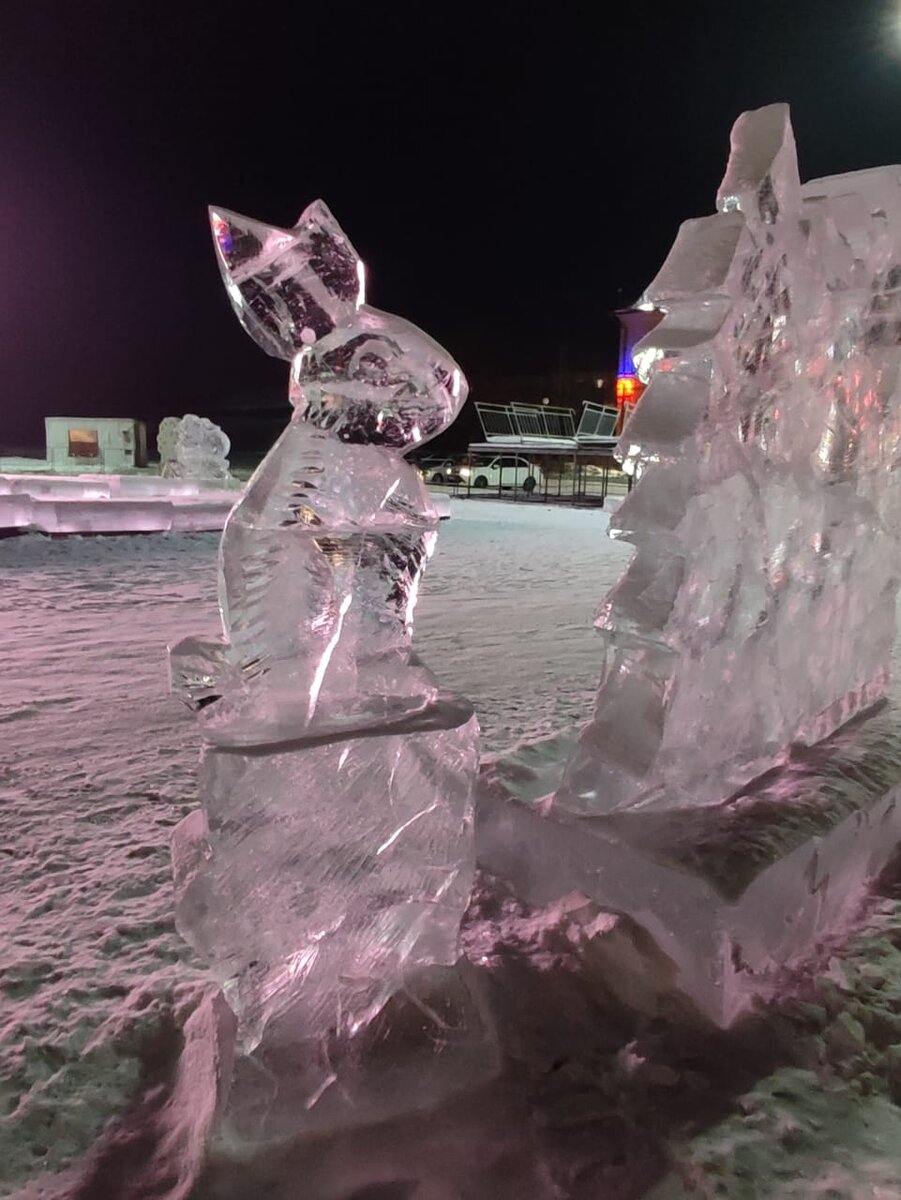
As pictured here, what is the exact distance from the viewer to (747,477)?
2.16 m

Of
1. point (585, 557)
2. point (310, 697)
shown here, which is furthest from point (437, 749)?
point (585, 557)

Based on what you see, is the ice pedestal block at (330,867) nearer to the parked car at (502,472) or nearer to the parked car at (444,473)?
the parked car at (502,472)

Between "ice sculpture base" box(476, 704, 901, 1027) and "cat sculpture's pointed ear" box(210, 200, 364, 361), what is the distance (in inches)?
57.8

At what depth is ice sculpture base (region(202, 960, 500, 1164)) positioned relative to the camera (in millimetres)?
1512

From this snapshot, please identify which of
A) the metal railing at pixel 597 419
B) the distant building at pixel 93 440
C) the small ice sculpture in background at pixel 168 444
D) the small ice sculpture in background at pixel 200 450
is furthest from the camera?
the distant building at pixel 93 440

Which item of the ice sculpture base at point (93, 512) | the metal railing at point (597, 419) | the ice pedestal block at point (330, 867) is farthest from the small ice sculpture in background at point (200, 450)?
the ice pedestal block at point (330, 867)

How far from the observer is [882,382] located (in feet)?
9.05

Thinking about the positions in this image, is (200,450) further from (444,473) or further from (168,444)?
(444,473)

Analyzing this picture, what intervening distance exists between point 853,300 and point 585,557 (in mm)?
7920

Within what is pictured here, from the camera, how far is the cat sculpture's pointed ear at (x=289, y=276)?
1498mm

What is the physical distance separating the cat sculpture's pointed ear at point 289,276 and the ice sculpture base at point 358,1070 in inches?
56.8

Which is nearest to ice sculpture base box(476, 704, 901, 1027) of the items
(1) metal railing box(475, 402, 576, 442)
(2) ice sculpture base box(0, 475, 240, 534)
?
(2) ice sculpture base box(0, 475, 240, 534)

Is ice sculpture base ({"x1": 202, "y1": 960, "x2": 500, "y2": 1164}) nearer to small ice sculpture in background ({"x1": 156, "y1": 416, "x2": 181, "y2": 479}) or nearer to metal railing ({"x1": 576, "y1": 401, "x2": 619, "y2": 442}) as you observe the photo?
small ice sculpture in background ({"x1": 156, "y1": 416, "x2": 181, "y2": 479})

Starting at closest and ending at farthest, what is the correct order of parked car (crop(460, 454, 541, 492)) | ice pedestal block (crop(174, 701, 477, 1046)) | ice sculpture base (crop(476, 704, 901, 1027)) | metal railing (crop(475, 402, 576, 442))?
ice pedestal block (crop(174, 701, 477, 1046)) < ice sculpture base (crop(476, 704, 901, 1027)) < parked car (crop(460, 454, 541, 492)) < metal railing (crop(475, 402, 576, 442))
